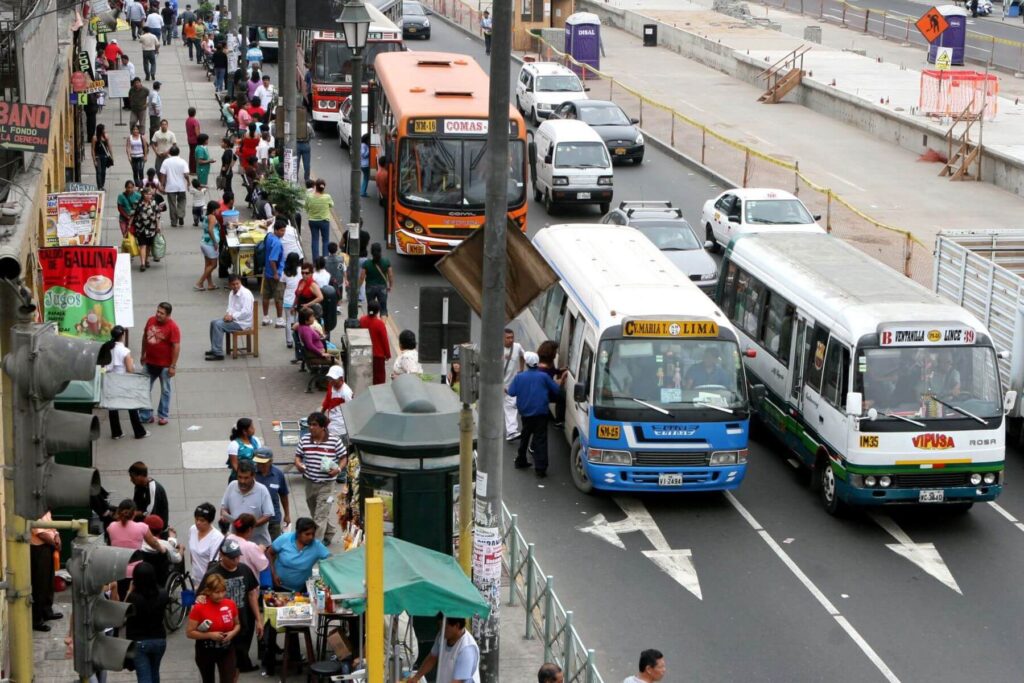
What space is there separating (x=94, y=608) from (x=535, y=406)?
10102 millimetres

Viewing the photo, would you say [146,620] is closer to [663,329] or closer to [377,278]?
[663,329]

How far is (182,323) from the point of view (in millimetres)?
24016

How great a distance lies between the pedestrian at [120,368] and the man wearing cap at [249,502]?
4.26 metres

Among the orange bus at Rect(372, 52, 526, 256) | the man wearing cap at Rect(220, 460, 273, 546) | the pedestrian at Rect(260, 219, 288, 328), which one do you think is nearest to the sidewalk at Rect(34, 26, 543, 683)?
the pedestrian at Rect(260, 219, 288, 328)

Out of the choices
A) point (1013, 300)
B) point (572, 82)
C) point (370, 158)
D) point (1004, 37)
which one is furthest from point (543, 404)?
point (1004, 37)

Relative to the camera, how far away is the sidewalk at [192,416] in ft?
43.8

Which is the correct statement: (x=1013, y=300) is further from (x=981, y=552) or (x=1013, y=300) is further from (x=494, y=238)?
(x=494, y=238)

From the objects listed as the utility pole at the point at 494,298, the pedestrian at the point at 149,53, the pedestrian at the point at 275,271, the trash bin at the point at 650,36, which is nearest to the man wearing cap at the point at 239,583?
the utility pole at the point at 494,298

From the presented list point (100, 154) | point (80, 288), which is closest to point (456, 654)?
point (80, 288)

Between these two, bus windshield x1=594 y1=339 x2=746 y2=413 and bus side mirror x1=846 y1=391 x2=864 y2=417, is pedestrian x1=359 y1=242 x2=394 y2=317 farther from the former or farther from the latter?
bus side mirror x1=846 y1=391 x2=864 y2=417

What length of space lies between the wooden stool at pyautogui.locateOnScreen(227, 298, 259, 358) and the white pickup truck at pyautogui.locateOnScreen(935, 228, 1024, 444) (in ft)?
31.8

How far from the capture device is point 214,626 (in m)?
11.8

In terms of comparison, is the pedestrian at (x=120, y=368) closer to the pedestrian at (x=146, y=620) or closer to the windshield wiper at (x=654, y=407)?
the windshield wiper at (x=654, y=407)

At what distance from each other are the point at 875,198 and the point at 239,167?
48.0 ft
